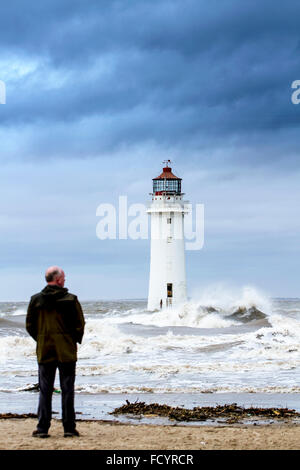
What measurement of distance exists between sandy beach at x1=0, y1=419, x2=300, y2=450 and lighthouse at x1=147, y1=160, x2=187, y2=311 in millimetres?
26702

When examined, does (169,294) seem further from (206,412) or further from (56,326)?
(56,326)

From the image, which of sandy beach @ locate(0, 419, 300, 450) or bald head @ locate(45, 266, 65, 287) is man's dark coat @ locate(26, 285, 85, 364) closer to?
bald head @ locate(45, 266, 65, 287)

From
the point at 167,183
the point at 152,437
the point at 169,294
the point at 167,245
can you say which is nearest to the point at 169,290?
the point at 169,294

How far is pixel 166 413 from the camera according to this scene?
28.6 feet

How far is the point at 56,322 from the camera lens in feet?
20.8

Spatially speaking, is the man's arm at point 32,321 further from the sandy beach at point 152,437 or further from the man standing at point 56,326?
the sandy beach at point 152,437

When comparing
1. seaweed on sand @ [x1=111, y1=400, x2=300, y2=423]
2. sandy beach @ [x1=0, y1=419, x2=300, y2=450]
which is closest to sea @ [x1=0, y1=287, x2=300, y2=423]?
seaweed on sand @ [x1=111, y1=400, x2=300, y2=423]

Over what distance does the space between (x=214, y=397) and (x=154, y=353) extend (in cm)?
699

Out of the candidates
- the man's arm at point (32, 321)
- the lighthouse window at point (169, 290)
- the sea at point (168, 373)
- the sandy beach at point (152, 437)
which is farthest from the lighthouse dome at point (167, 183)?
the man's arm at point (32, 321)

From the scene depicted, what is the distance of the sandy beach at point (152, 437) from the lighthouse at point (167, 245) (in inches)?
1051

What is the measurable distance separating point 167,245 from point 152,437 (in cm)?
2821

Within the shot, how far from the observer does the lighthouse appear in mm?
34625

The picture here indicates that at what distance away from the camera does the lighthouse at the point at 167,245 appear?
114ft
